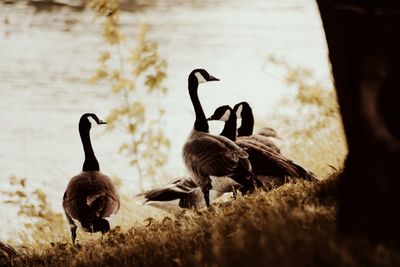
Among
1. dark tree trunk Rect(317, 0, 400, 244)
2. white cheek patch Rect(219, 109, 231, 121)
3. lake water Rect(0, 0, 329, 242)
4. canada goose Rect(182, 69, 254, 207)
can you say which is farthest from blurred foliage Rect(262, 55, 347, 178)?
dark tree trunk Rect(317, 0, 400, 244)

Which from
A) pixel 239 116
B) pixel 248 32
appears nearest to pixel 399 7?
pixel 239 116

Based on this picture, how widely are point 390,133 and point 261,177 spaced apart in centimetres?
399

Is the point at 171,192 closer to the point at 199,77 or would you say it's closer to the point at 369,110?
the point at 199,77

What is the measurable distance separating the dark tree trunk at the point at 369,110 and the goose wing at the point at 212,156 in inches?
123

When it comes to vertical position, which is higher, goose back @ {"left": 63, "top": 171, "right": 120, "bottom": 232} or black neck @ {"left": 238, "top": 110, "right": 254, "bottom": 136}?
black neck @ {"left": 238, "top": 110, "right": 254, "bottom": 136}

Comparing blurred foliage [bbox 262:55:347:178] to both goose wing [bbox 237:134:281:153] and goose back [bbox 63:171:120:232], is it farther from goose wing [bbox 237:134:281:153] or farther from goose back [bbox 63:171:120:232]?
goose back [bbox 63:171:120:232]

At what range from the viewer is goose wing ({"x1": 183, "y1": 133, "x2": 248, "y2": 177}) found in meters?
8.38

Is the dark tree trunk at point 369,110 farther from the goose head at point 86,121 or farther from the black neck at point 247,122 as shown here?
the goose head at point 86,121

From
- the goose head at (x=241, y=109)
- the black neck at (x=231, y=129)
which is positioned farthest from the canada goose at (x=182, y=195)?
the goose head at (x=241, y=109)

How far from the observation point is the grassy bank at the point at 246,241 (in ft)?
16.1

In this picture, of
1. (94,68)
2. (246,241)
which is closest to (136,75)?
(246,241)

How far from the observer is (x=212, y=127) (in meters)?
17.6

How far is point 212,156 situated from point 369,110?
3686 millimetres

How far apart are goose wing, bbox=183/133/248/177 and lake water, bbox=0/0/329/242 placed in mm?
2663
